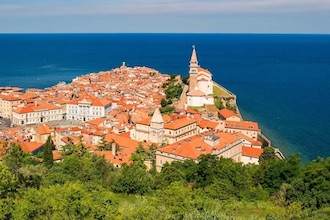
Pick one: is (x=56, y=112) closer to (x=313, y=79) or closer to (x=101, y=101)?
(x=101, y=101)

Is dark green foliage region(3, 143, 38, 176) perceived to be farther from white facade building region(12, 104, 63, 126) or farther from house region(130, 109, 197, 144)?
white facade building region(12, 104, 63, 126)

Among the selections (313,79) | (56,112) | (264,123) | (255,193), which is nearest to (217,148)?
(255,193)

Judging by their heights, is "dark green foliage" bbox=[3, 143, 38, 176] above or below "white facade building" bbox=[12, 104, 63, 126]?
above

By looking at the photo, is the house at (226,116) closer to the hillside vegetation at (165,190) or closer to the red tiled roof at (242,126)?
the red tiled roof at (242,126)

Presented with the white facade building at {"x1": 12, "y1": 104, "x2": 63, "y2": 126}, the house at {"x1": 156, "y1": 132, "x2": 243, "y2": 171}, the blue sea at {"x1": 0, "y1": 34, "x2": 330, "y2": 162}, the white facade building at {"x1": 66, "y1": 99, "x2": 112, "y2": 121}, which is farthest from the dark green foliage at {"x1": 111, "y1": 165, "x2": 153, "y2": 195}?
the white facade building at {"x1": 12, "y1": 104, "x2": 63, "y2": 126}

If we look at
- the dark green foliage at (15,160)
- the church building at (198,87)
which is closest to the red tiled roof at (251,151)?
the church building at (198,87)

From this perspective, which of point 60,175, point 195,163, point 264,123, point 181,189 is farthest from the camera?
point 264,123

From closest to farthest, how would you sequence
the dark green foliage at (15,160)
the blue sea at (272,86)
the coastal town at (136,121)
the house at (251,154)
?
the dark green foliage at (15,160)
the coastal town at (136,121)
the house at (251,154)
the blue sea at (272,86)
